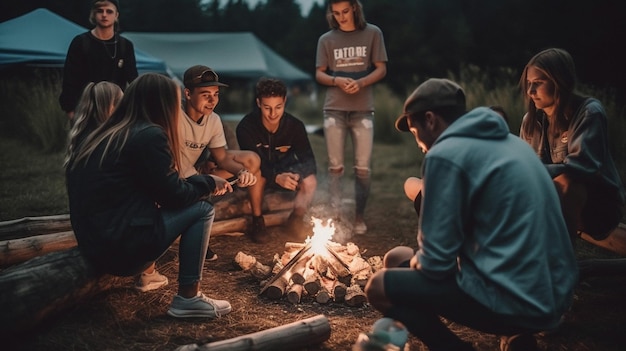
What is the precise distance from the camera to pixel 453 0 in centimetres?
4328

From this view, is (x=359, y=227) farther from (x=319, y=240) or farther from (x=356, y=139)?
(x=319, y=240)

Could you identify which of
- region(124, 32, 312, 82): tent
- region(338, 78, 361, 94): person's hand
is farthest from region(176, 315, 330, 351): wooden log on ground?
region(124, 32, 312, 82): tent

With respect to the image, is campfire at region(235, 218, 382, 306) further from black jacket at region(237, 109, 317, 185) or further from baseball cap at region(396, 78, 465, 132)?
baseball cap at region(396, 78, 465, 132)

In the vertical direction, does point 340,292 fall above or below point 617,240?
below

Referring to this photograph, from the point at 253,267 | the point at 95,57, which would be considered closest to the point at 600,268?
the point at 253,267

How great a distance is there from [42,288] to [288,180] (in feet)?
9.09

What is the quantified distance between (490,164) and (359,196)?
3.47m

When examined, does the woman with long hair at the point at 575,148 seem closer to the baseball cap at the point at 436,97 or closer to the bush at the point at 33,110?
the baseball cap at the point at 436,97

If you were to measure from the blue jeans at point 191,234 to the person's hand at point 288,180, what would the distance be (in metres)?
1.90

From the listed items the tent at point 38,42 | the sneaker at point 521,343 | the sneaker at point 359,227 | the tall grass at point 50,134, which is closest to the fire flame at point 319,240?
the sneaker at point 359,227

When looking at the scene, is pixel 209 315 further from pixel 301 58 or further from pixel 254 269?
pixel 301 58

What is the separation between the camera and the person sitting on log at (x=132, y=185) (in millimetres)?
2953

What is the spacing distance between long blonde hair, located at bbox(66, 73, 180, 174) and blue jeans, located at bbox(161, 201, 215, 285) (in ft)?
1.57

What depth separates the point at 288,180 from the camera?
5.29 metres
